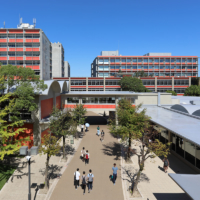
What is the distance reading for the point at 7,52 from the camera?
64.3m

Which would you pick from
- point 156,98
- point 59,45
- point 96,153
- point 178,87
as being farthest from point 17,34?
point 178,87

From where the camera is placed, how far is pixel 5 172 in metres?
17.4

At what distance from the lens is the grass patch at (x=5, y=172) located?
15.9 metres

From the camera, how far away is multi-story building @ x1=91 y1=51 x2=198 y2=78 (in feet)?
332

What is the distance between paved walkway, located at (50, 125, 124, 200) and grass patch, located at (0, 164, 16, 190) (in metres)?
5.07

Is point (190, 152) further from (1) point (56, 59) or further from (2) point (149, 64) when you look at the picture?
(2) point (149, 64)

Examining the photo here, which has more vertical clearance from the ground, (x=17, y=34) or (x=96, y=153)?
(x=17, y=34)

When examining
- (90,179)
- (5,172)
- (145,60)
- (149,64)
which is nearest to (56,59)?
(145,60)

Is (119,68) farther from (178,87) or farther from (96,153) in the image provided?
(96,153)

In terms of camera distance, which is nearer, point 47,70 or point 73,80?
point 47,70

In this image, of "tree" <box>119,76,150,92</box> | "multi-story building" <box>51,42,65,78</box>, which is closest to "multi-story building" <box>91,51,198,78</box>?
"multi-story building" <box>51,42,65,78</box>

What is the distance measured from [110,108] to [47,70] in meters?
45.6

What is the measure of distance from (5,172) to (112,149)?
12.5 meters

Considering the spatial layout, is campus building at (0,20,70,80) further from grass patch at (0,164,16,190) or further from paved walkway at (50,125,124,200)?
grass patch at (0,164,16,190)
